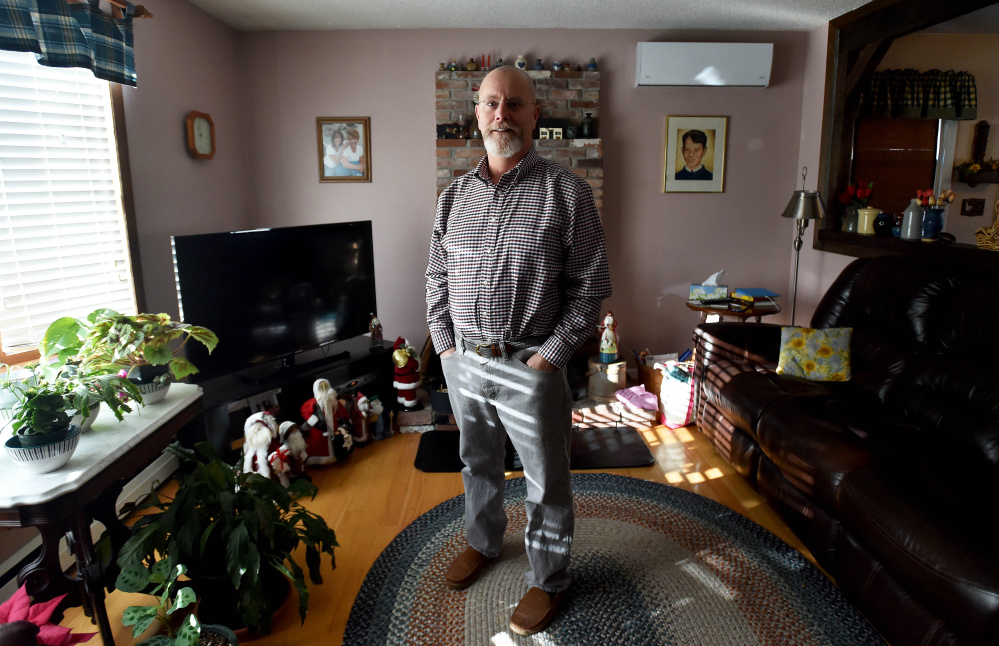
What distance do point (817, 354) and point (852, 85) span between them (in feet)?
6.19

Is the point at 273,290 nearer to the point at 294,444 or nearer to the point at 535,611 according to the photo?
the point at 294,444

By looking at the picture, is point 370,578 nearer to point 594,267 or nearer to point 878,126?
point 594,267

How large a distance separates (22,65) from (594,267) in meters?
2.05

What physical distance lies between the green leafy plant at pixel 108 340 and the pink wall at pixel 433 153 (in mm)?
1744

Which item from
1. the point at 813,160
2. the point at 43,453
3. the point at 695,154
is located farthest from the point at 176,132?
the point at 813,160

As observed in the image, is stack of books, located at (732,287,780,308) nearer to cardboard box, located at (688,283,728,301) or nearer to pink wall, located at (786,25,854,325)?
cardboard box, located at (688,283,728,301)

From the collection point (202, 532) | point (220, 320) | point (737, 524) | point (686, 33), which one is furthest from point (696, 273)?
point (202, 532)

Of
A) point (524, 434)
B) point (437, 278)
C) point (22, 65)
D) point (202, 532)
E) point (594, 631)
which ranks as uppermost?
point (22, 65)

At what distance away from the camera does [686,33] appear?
3730 millimetres

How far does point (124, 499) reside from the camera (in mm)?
2439

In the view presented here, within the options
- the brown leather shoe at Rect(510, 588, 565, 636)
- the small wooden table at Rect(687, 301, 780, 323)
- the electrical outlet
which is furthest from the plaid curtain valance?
the brown leather shoe at Rect(510, 588, 565, 636)

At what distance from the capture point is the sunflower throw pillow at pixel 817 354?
262cm

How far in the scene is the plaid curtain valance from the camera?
367 centimetres

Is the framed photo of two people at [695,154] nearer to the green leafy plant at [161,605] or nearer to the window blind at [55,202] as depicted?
the window blind at [55,202]
